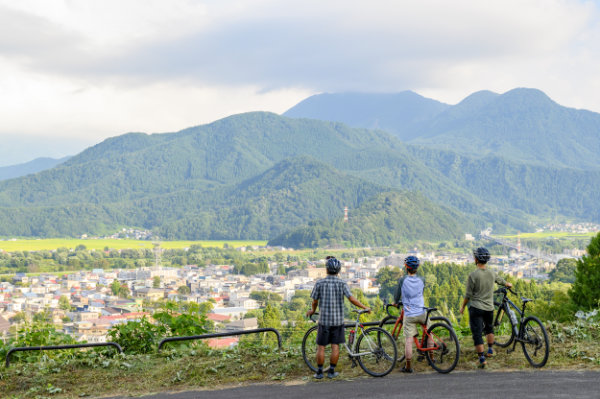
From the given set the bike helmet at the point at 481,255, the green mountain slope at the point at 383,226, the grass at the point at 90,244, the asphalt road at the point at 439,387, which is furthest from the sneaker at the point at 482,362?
the grass at the point at 90,244

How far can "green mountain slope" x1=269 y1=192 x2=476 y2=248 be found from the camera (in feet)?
414

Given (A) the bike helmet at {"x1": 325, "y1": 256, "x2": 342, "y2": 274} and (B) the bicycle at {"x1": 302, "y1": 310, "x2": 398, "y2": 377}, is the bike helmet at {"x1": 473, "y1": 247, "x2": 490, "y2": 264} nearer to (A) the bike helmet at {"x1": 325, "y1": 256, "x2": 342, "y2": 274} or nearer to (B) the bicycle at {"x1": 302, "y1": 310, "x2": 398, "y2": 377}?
(B) the bicycle at {"x1": 302, "y1": 310, "x2": 398, "y2": 377}

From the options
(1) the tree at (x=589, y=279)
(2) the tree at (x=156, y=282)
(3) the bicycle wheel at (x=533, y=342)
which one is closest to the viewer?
(3) the bicycle wheel at (x=533, y=342)

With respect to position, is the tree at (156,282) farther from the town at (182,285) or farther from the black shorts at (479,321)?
the black shorts at (479,321)

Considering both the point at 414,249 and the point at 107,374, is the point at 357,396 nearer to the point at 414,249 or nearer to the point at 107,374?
the point at 107,374

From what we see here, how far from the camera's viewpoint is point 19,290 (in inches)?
2397

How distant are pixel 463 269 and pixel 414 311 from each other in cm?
5299

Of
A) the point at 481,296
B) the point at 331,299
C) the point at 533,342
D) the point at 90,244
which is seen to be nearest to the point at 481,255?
the point at 481,296

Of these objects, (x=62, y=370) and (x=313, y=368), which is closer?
(x=313, y=368)

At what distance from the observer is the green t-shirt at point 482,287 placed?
20.8ft

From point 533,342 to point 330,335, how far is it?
2.56 meters

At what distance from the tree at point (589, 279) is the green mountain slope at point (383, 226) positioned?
4373 inches

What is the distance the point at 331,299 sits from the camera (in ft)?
20.5

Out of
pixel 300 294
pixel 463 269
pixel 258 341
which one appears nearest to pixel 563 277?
pixel 463 269
